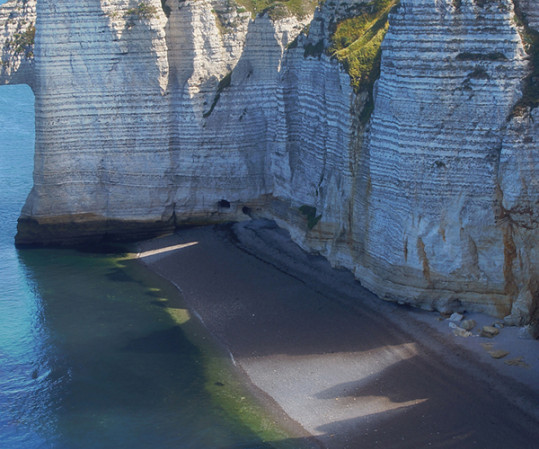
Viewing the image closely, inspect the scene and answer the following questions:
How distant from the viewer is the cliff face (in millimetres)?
22844

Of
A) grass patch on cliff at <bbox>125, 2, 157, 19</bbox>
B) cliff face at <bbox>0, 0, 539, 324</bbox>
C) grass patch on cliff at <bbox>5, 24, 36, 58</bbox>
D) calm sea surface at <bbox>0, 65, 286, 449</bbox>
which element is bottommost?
calm sea surface at <bbox>0, 65, 286, 449</bbox>

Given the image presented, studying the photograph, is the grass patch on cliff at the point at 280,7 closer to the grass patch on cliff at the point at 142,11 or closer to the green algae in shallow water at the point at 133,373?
the grass patch on cliff at the point at 142,11

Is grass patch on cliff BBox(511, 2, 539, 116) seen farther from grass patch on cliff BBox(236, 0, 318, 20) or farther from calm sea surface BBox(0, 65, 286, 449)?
grass patch on cliff BBox(236, 0, 318, 20)

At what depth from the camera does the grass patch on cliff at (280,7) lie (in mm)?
33344

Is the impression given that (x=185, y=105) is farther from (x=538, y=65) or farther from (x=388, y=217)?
(x=538, y=65)

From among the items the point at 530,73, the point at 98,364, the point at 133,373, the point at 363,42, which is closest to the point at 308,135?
the point at 363,42

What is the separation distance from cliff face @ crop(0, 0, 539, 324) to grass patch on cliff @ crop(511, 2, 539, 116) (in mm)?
60

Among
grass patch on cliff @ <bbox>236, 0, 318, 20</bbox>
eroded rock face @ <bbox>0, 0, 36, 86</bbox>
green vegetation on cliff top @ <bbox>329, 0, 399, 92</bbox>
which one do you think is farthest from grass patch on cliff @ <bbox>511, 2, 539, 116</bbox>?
eroded rock face @ <bbox>0, 0, 36, 86</bbox>

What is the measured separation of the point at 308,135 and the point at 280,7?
243 inches

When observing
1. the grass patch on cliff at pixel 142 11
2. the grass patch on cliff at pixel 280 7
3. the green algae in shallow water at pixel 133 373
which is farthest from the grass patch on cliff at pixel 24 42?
the green algae in shallow water at pixel 133 373

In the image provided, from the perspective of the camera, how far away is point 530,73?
2258cm

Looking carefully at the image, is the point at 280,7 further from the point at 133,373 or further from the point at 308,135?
the point at 133,373

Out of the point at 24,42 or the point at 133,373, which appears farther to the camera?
the point at 24,42

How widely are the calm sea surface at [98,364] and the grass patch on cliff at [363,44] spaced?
9937 mm
